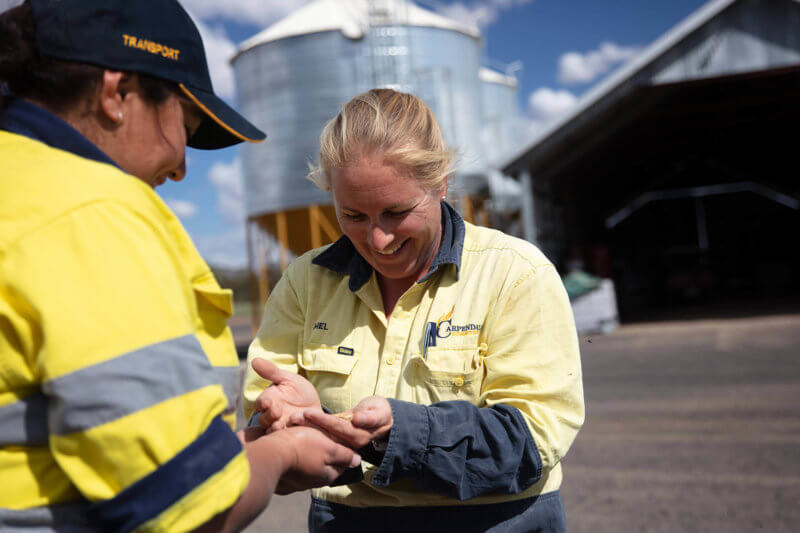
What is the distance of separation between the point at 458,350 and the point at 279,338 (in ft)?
2.04

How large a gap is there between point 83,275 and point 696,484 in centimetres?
492

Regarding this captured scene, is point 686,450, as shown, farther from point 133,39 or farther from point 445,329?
point 133,39

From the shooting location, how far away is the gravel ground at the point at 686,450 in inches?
169

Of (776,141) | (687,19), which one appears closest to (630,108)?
(687,19)

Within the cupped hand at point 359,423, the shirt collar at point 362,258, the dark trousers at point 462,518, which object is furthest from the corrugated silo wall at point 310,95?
the cupped hand at point 359,423

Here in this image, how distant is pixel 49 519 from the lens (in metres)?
1.07

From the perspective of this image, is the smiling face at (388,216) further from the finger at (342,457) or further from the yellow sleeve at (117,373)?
the yellow sleeve at (117,373)

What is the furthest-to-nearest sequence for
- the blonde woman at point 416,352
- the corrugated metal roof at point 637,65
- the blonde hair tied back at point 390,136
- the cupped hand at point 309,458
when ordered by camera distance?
Result: the corrugated metal roof at point 637,65
the blonde hair tied back at point 390,136
the blonde woman at point 416,352
the cupped hand at point 309,458

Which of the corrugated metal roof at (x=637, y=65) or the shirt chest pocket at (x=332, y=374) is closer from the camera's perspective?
the shirt chest pocket at (x=332, y=374)

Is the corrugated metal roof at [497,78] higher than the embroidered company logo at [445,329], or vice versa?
the corrugated metal roof at [497,78]

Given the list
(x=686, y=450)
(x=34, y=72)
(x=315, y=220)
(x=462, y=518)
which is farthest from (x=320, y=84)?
(x=34, y=72)

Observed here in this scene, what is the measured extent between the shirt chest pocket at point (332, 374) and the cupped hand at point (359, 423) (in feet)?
0.96

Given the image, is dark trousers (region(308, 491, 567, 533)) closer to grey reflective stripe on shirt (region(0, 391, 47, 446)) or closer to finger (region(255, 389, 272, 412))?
finger (region(255, 389, 272, 412))

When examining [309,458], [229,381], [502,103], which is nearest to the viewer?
[229,381]
